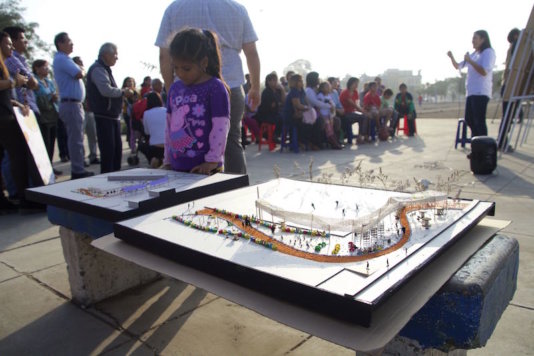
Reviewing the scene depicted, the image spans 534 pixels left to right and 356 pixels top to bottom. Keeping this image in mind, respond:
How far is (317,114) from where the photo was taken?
8.18m

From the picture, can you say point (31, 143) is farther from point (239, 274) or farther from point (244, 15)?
point (239, 274)

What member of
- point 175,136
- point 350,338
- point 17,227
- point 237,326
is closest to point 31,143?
point 17,227

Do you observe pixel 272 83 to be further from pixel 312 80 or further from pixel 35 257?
pixel 35 257

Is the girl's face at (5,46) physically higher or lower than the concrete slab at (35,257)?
higher

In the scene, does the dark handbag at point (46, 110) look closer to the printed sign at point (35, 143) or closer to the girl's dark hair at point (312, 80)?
the printed sign at point (35, 143)

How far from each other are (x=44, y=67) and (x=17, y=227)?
11.7 ft

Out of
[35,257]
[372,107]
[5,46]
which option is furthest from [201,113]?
[372,107]

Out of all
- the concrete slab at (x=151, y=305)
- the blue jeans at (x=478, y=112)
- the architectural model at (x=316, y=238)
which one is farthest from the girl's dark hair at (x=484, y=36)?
the concrete slab at (x=151, y=305)

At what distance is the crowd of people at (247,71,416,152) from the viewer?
7910 millimetres

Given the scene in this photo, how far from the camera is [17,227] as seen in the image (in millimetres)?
3600

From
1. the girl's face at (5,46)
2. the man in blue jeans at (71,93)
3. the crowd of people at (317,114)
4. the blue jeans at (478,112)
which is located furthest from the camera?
the crowd of people at (317,114)

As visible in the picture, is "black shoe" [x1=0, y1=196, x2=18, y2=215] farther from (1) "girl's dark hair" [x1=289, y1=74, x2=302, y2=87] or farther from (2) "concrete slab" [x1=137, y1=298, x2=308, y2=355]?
(1) "girl's dark hair" [x1=289, y1=74, x2=302, y2=87]

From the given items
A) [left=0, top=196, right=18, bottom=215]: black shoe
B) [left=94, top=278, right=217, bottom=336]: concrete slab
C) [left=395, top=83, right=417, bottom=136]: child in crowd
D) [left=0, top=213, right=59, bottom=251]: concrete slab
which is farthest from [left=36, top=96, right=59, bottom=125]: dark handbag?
[left=395, top=83, right=417, bottom=136]: child in crowd

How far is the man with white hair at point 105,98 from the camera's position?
182 inches
